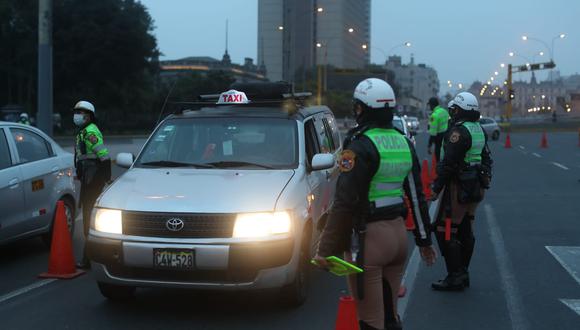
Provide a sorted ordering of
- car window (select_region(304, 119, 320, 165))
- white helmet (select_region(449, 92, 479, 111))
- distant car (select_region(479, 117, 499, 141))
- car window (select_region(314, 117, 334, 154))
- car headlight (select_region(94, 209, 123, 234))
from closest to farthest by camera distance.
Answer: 1. car headlight (select_region(94, 209, 123, 234))
2. white helmet (select_region(449, 92, 479, 111))
3. car window (select_region(304, 119, 320, 165))
4. car window (select_region(314, 117, 334, 154))
5. distant car (select_region(479, 117, 499, 141))

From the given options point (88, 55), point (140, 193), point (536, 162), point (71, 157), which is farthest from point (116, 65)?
point (140, 193)

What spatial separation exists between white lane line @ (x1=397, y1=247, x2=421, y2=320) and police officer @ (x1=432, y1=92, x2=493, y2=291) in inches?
12.1

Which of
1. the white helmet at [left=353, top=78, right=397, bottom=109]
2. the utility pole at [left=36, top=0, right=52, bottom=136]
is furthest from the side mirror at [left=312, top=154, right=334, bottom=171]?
the utility pole at [left=36, top=0, right=52, bottom=136]

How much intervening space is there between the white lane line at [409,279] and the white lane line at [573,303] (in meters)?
1.46

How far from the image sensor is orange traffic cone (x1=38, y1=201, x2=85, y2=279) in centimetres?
736

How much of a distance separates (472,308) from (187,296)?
8.91 ft

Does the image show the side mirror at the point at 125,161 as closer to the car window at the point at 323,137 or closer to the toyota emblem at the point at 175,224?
Result: the toyota emblem at the point at 175,224

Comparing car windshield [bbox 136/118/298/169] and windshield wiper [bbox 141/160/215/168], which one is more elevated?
car windshield [bbox 136/118/298/169]

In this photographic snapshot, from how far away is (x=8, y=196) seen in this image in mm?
7793

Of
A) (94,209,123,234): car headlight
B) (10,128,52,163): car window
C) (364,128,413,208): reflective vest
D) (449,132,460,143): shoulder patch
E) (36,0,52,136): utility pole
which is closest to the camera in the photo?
(364,128,413,208): reflective vest

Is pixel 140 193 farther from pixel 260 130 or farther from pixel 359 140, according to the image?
pixel 359 140

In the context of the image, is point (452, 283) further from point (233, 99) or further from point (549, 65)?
point (549, 65)

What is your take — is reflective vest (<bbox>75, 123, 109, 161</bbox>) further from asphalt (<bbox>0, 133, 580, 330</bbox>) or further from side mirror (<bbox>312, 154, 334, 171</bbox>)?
side mirror (<bbox>312, 154, 334, 171</bbox>)

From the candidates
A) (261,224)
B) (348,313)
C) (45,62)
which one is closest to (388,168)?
(348,313)
